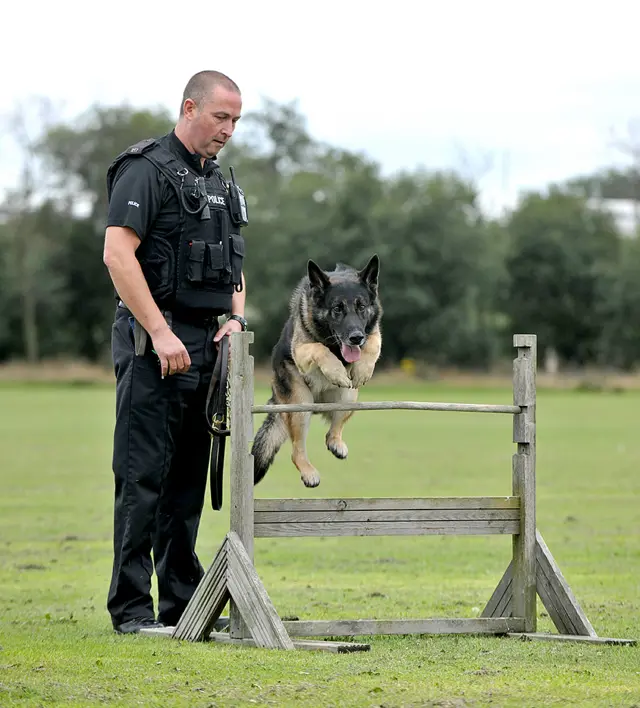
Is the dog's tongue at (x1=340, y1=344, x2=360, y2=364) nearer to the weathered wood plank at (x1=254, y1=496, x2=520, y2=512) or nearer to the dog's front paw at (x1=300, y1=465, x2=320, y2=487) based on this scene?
the dog's front paw at (x1=300, y1=465, x2=320, y2=487)

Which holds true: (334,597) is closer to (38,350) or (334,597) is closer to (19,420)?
(19,420)

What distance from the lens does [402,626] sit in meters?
6.42

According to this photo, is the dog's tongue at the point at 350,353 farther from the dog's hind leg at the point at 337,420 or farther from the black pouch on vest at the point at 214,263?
the black pouch on vest at the point at 214,263

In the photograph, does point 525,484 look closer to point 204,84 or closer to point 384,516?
point 384,516

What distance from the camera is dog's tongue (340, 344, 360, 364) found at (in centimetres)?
677

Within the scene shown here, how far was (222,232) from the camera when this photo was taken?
22.3 feet

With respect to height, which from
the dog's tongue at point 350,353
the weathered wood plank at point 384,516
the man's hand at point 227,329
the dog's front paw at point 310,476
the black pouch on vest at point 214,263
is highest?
the black pouch on vest at point 214,263

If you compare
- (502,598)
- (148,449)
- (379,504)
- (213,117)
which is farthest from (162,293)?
(502,598)

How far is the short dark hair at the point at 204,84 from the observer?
21.6 ft

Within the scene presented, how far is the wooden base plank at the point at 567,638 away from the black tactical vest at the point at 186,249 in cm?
233

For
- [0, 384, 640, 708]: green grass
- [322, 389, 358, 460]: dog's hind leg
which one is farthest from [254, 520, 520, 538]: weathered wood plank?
[322, 389, 358, 460]: dog's hind leg

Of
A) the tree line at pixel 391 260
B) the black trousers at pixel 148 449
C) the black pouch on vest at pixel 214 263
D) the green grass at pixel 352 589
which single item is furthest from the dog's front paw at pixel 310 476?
the tree line at pixel 391 260

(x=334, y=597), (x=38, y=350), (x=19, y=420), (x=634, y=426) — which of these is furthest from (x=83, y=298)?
(x=334, y=597)

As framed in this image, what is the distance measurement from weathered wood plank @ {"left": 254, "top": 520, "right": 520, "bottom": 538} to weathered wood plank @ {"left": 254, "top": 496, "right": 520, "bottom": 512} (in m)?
0.07
